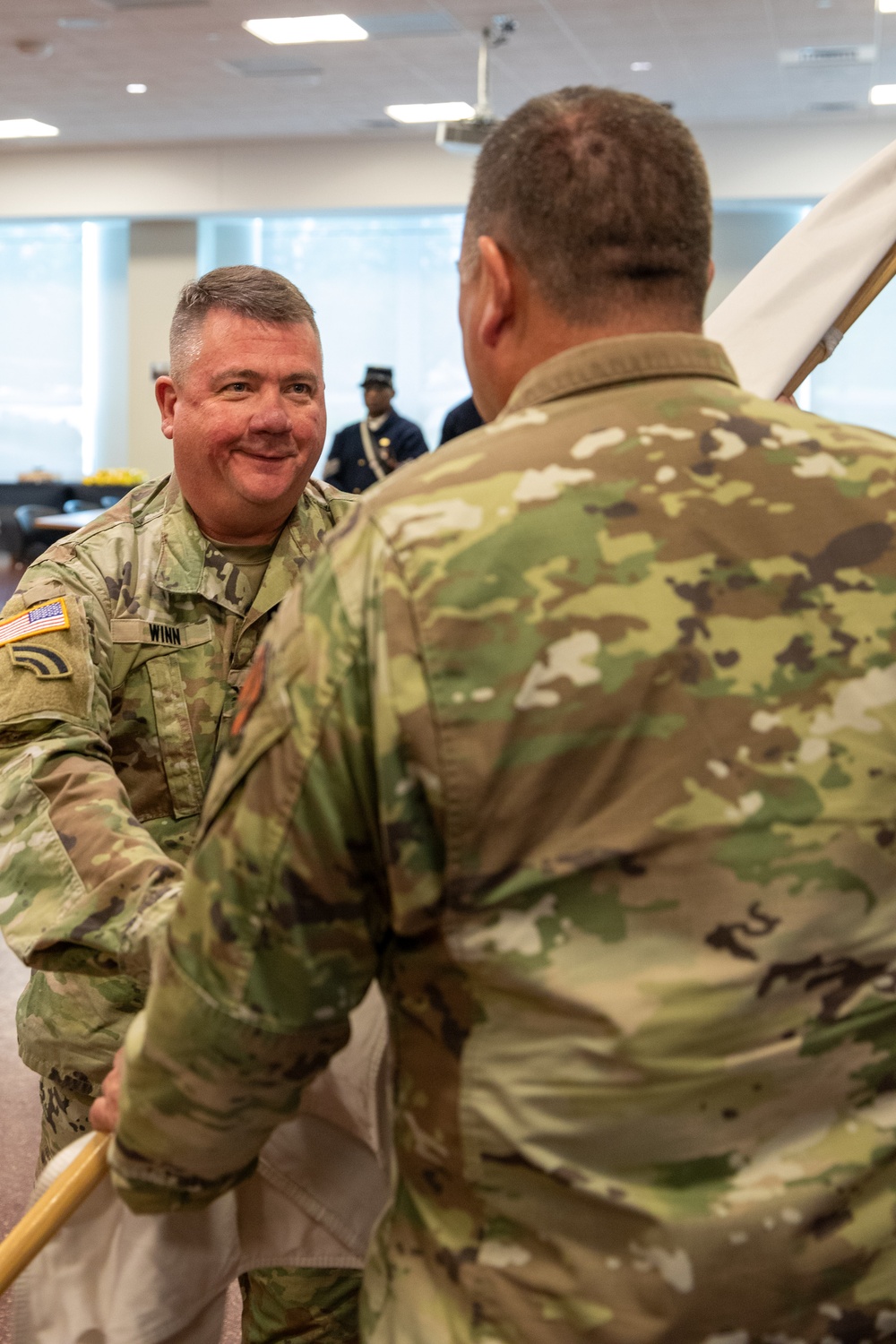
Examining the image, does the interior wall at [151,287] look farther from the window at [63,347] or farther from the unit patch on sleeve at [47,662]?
the unit patch on sleeve at [47,662]

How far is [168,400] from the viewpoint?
185 cm

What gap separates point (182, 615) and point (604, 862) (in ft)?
3.44

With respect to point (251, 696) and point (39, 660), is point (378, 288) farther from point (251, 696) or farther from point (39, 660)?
point (251, 696)

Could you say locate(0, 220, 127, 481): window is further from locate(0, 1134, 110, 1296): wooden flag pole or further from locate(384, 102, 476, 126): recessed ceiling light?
locate(0, 1134, 110, 1296): wooden flag pole

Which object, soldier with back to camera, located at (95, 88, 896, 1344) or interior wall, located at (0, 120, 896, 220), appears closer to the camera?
soldier with back to camera, located at (95, 88, 896, 1344)

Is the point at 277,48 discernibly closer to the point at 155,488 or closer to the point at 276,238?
the point at 276,238

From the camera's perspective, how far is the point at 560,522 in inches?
36.1

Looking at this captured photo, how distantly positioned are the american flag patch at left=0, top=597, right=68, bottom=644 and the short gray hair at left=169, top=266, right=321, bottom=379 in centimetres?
37

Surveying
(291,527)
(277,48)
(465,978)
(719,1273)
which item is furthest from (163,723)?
(277,48)

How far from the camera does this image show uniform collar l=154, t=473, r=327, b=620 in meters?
1.80

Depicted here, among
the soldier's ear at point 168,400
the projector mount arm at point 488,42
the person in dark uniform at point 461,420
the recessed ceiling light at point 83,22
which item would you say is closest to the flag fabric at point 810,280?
the soldier's ear at point 168,400

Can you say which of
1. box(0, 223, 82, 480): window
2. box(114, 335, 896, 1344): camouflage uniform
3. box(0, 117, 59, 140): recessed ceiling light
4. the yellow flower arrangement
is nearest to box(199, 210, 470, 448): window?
box(0, 117, 59, 140): recessed ceiling light

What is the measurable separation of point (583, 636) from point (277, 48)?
9.87 m

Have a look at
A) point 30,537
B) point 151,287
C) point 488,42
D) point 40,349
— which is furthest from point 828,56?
point 40,349
